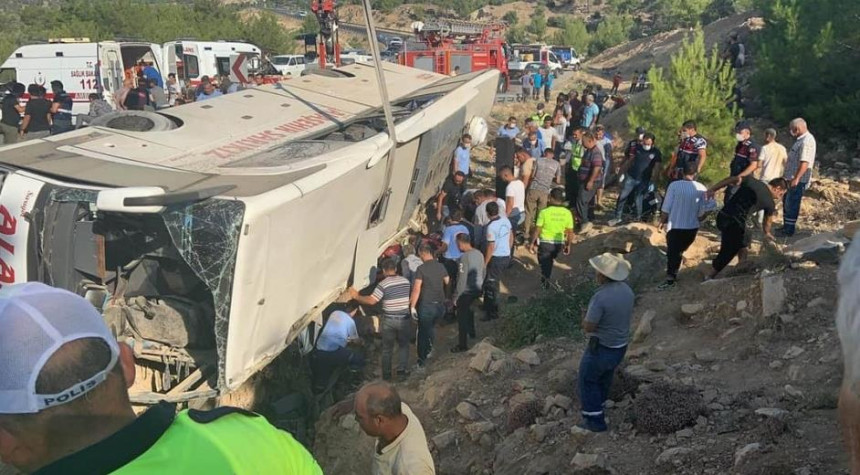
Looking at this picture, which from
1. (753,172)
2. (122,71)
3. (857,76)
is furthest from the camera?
(122,71)

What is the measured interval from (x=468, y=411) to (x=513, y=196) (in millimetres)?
3853

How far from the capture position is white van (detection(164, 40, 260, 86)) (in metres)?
18.9

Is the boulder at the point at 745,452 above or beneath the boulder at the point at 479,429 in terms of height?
above

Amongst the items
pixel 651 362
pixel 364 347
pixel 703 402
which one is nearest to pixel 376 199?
pixel 364 347

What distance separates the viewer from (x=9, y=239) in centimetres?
514

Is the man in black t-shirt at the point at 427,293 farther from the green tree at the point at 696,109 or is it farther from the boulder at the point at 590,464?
the green tree at the point at 696,109

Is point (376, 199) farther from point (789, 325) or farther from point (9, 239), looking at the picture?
point (789, 325)

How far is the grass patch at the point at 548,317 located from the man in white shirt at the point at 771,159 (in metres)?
2.39

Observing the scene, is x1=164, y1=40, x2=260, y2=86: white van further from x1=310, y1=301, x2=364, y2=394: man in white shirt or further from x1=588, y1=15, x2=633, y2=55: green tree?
x1=588, y1=15, x2=633, y2=55: green tree

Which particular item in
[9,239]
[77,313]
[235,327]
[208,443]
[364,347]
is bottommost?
[364,347]

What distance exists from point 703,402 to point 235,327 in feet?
10.0

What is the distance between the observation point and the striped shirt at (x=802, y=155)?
25.5ft

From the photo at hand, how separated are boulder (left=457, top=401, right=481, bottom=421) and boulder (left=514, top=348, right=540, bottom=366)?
2.50 ft

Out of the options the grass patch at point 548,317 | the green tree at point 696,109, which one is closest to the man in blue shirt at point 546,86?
the green tree at point 696,109
